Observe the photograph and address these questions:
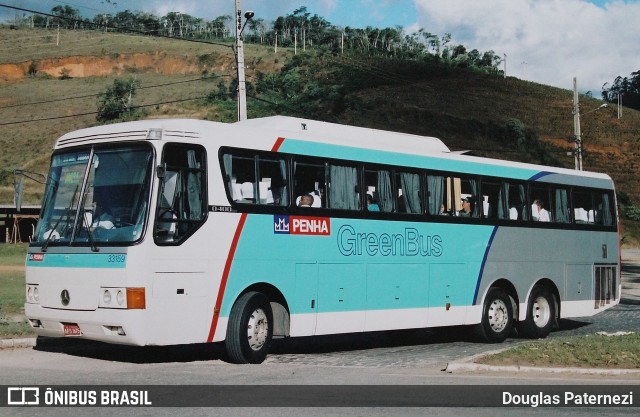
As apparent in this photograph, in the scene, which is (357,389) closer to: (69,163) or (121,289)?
(121,289)

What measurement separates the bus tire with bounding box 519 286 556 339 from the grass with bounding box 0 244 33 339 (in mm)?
10105

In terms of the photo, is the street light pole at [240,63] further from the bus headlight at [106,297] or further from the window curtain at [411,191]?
the bus headlight at [106,297]

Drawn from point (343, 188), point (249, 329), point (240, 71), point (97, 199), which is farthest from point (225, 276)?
point (240, 71)

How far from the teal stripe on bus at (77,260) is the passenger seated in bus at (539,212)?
1061 cm

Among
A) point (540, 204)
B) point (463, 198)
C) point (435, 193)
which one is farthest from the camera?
point (540, 204)

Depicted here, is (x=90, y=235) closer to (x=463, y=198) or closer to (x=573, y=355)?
(x=573, y=355)

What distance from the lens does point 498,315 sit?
1925 cm

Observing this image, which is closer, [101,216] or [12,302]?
[101,216]

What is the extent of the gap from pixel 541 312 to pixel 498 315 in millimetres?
1640

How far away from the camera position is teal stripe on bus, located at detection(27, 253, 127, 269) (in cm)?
1259

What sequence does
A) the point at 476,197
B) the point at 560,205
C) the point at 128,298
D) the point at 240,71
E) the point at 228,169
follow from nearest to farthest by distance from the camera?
the point at 128,298 < the point at 228,169 < the point at 476,197 < the point at 560,205 < the point at 240,71

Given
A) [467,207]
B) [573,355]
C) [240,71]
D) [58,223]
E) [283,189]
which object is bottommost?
[573,355]

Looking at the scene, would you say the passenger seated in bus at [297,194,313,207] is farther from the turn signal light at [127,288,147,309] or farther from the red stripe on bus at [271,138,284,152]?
the turn signal light at [127,288,147,309]

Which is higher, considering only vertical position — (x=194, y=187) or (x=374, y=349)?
(x=194, y=187)
